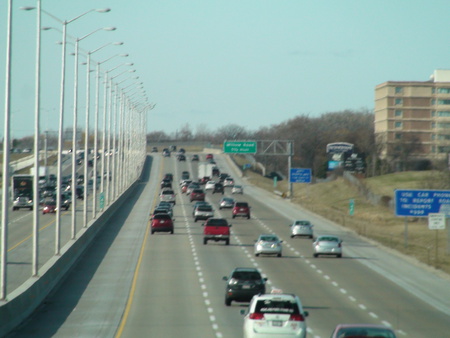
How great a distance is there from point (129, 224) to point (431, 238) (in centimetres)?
2362

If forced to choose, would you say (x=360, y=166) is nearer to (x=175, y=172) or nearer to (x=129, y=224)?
(x=129, y=224)

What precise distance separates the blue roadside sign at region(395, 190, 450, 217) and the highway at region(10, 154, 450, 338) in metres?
3.00

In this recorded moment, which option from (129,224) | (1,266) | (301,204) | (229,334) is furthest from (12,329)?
(301,204)

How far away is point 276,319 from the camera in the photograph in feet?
63.8

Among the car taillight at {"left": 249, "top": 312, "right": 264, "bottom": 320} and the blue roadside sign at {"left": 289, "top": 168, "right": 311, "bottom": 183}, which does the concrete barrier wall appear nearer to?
the car taillight at {"left": 249, "top": 312, "right": 264, "bottom": 320}

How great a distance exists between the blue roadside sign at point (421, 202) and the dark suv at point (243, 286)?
2463 cm

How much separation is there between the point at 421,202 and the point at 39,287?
28668mm

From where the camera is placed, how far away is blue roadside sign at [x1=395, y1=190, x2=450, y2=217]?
51.8 meters

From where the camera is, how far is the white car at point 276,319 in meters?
19.3

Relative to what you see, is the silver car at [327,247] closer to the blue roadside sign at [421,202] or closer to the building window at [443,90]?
the blue roadside sign at [421,202]

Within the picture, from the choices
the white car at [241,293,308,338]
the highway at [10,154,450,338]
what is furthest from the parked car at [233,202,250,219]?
the white car at [241,293,308,338]

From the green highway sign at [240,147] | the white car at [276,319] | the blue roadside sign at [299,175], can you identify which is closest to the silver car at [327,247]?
the white car at [276,319]

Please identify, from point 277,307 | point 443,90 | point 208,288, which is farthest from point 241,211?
point 443,90

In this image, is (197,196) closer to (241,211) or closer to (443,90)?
(241,211)
